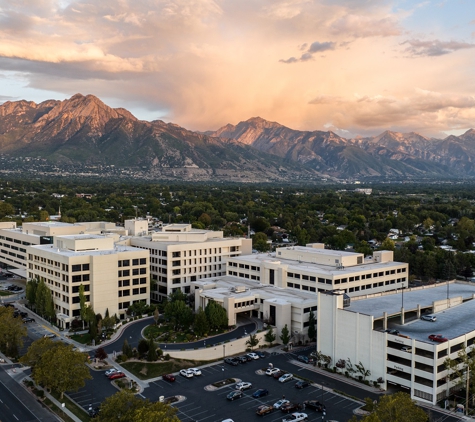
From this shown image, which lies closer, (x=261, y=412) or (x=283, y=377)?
(x=261, y=412)

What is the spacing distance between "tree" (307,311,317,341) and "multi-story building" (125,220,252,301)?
32.7 metres

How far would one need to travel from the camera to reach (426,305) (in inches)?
2761

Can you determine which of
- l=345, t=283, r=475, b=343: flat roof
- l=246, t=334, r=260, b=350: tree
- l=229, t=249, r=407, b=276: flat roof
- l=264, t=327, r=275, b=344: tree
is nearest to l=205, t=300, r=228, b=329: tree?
l=246, t=334, r=260, b=350: tree

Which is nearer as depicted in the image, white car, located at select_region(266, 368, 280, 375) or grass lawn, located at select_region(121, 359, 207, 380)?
grass lawn, located at select_region(121, 359, 207, 380)

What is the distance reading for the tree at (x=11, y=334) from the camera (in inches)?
2566

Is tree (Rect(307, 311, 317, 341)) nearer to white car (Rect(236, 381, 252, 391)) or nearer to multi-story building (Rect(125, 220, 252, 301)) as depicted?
white car (Rect(236, 381, 252, 391))

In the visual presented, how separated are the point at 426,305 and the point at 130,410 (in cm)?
4618

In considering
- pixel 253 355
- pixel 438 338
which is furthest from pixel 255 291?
pixel 438 338

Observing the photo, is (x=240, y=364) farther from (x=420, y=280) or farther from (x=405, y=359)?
(x=420, y=280)

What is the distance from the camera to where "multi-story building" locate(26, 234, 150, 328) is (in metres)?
82.0

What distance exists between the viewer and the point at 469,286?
294 ft

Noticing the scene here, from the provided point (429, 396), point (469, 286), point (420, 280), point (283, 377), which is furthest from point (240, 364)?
point (420, 280)

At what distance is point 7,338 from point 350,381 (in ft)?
151

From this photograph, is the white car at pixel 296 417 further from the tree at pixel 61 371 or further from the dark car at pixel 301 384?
the tree at pixel 61 371
